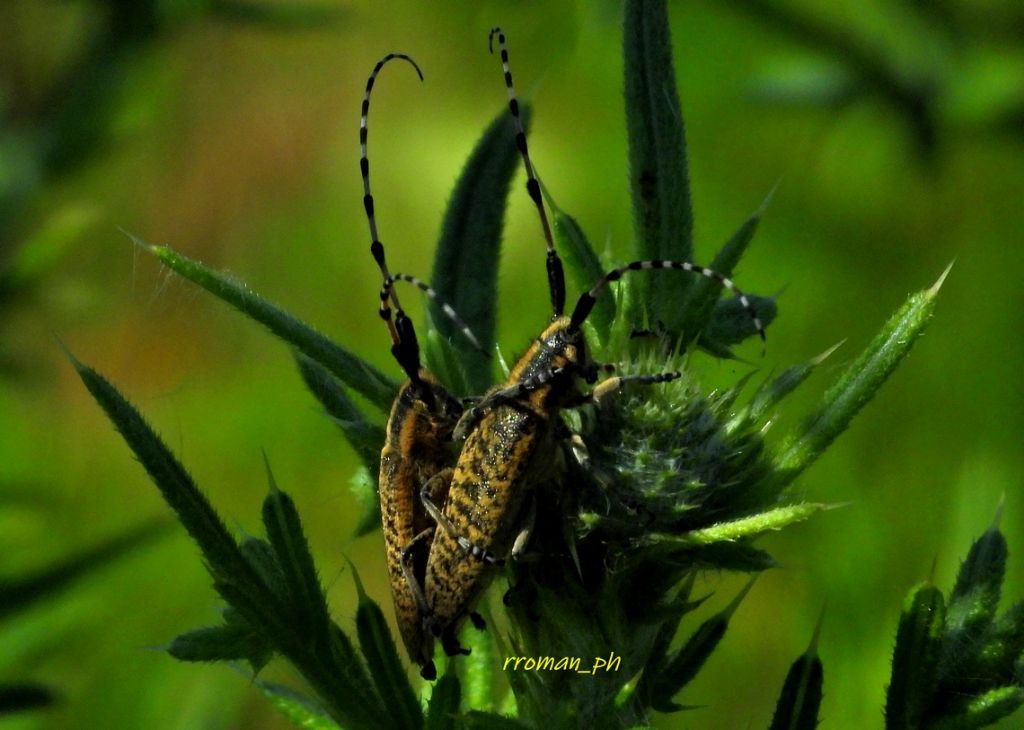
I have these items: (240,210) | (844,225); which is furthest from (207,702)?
(240,210)

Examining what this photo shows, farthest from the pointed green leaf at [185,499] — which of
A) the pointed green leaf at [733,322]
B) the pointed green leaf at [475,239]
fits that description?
the pointed green leaf at [733,322]

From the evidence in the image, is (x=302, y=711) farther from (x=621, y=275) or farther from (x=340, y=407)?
(x=621, y=275)

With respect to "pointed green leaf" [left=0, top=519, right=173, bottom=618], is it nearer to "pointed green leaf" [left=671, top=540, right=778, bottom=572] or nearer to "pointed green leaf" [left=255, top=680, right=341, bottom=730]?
"pointed green leaf" [left=255, top=680, right=341, bottom=730]

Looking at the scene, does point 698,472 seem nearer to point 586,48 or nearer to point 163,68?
point 163,68

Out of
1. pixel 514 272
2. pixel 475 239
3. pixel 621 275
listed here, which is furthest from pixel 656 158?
pixel 514 272

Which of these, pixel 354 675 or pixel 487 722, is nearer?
pixel 487 722
